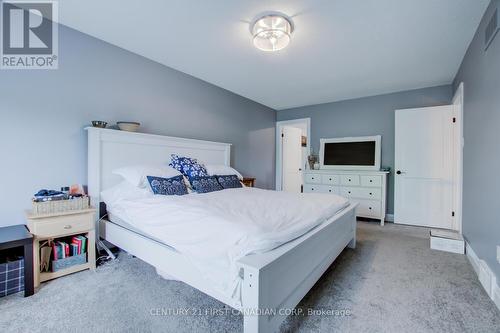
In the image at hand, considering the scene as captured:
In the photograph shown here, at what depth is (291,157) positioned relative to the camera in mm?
5949

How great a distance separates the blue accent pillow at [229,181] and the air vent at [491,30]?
2.82 m

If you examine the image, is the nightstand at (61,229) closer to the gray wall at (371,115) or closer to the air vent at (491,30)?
the air vent at (491,30)

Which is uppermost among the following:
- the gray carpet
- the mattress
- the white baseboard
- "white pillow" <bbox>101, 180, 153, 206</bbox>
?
"white pillow" <bbox>101, 180, 153, 206</bbox>

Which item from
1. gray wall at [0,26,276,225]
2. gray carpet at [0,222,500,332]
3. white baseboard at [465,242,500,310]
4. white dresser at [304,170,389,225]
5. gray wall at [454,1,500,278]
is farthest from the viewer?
white dresser at [304,170,389,225]

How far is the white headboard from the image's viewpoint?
2426 millimetres

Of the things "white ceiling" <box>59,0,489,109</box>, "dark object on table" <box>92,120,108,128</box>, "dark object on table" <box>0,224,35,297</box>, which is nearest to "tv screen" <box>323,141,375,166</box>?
"white ceiling" <box>59,0,489,109</box>

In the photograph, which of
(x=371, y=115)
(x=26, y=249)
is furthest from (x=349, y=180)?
(x=26, y=249)


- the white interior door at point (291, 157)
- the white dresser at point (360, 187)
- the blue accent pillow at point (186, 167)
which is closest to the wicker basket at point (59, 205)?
the blue accent pillow at point (186, 167)

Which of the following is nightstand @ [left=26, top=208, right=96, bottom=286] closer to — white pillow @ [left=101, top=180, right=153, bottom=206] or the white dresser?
white pillow @ [left=101, top=180, right=153, bottom=206]

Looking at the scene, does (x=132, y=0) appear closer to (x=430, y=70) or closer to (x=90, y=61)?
(x=90, y=61)

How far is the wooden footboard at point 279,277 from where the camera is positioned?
1112 millimetres

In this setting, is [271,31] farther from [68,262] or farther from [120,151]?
[68,262]

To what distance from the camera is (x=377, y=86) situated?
393cm

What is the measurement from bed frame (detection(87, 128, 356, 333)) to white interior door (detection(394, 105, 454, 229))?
5.89 feet
